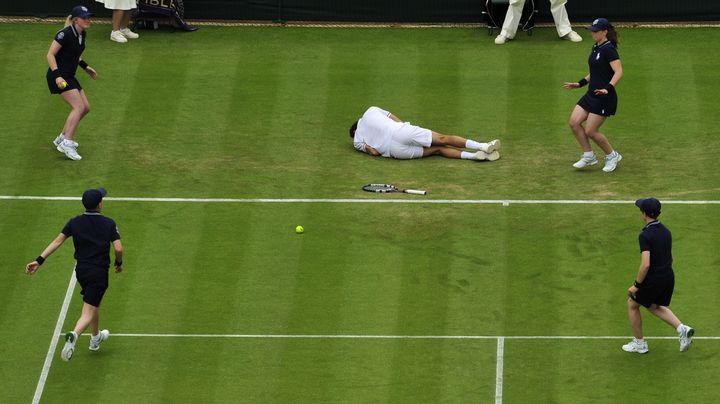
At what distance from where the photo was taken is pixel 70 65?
28609mm

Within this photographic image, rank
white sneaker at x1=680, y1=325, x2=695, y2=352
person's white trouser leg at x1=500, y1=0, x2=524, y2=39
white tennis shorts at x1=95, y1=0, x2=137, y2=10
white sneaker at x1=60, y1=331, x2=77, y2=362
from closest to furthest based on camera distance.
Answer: white sneaker at x1=60, y1=331, x2=77, y2=362
white sneaker at x1=680, y1=325, x2=695, y2=352
person's white trouser leg at x1=500, y1=0, x2=524, y2=39
white tennis shorts at x1=95, y1=0, x2=137, y2=10

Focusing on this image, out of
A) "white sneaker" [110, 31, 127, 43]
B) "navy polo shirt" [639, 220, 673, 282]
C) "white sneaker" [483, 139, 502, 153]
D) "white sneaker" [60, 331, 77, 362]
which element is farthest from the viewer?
"white sneaker" [110, 31, 127, 43]

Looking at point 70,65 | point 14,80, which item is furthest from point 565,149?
point 14,80

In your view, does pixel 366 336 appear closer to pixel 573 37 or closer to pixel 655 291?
pixel 655 291

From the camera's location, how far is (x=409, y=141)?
1141 inches

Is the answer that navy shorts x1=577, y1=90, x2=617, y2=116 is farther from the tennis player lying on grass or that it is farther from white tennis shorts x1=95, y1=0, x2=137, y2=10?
white tennis shorts x1=95, y1=0, x2=137, y2=10

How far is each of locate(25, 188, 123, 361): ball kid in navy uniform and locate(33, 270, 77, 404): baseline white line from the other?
0.42 meters

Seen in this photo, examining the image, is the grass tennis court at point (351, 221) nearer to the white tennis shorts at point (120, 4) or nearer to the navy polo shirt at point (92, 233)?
the white tennis shorts at point (120, 4)

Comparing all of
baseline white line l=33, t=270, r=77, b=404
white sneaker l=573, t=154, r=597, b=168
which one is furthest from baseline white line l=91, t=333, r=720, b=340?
white sneaker l=573, t=154, r=597, b=168

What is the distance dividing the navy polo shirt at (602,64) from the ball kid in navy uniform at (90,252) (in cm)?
838

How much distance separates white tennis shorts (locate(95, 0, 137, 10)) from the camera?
33562 millimetres

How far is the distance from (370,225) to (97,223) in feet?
17.6

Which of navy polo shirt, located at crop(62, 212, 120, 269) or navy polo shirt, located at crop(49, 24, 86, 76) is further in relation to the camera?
navy polo shirt, located at crop(49, 24, 86, 76)

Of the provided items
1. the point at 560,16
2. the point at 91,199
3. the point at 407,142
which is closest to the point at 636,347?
the point at 407,142
